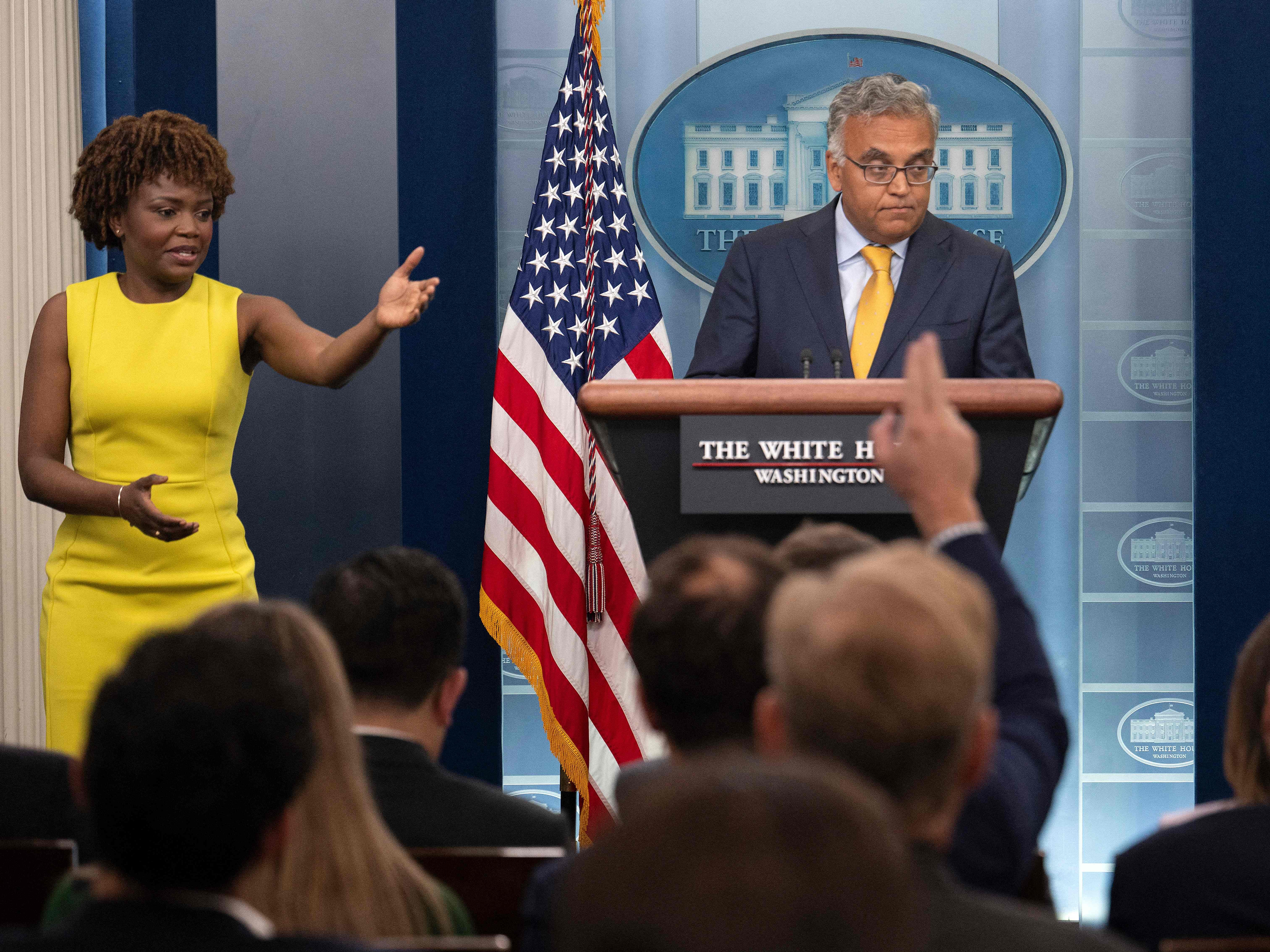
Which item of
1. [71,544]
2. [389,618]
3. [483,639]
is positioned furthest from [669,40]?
[389,618]

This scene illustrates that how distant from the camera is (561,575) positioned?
4012 mm

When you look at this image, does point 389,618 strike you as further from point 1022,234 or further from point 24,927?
point 1022,234

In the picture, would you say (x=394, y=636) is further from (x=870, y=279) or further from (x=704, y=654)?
(x=870, y=279)

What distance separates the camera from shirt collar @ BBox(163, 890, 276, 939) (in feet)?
3.34

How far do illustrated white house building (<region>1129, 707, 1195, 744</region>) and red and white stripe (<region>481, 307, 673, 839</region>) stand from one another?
66.1 inches

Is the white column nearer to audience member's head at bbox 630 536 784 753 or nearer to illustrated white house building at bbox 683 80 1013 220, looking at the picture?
illustrated white house building at bbox 683 80 1013 220

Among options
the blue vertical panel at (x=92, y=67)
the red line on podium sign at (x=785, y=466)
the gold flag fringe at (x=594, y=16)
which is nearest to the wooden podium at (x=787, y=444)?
the red line on podium sign at (x=785, y=466)

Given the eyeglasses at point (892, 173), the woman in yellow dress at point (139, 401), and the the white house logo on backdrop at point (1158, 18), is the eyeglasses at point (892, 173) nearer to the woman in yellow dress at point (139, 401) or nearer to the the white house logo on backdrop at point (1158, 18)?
the woman in yellow dress at point (139, 401)

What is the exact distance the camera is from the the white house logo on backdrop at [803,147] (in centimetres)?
441

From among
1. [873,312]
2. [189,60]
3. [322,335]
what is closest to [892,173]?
[873,312]

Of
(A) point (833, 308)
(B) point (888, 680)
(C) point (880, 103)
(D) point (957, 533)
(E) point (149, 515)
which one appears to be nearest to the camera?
(B) point (888, 680)

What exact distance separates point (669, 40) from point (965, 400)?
2.63 metres

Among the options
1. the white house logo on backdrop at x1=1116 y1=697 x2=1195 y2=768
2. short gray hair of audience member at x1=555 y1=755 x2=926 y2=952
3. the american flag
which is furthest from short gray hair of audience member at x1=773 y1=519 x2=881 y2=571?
the white house logo on backdrop at x1=1116 y1=697 x2=1195 y2=768

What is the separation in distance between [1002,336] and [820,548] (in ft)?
5.10
